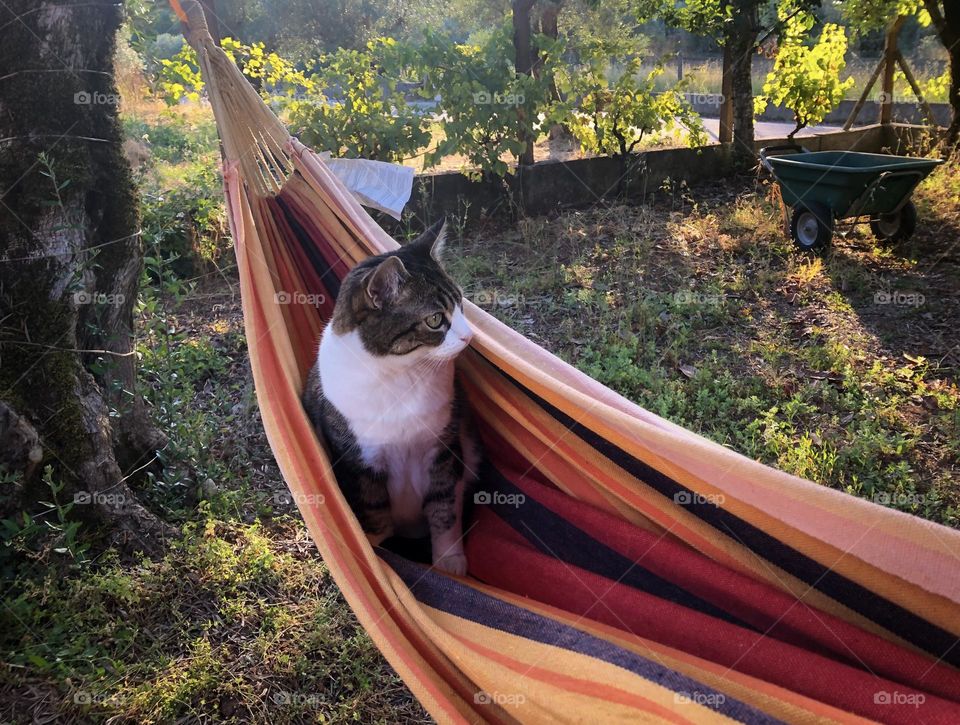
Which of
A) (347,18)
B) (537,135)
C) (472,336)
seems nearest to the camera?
(472,336)

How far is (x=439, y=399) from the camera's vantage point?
1.63 meters

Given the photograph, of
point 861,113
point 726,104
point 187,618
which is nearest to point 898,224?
point 726,104

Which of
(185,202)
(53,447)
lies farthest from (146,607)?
(185,202)

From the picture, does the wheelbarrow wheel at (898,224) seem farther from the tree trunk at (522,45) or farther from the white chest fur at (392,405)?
the white chest fur at (392,405)

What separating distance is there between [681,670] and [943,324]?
2.95 metres

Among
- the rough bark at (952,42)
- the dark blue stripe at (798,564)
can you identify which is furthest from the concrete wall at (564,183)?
the dark blue stripe at (798,564)

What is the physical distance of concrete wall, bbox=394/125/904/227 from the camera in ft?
16.0

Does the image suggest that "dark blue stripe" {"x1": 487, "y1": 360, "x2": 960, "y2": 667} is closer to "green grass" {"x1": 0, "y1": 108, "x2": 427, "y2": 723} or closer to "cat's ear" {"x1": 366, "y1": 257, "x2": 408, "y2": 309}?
"cat's ear" {"x1": 366, "y1": 257, "x2": 408, "y2": 309}

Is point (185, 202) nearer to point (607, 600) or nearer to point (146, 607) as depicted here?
point (146, 607)

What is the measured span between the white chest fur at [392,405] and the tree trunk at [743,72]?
4.96 m

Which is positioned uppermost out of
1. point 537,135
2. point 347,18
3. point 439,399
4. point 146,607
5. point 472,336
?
point 347,18

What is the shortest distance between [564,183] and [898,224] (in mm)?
2182

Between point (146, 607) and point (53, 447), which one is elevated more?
point (53, 447)

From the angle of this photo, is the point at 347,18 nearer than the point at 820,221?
No
